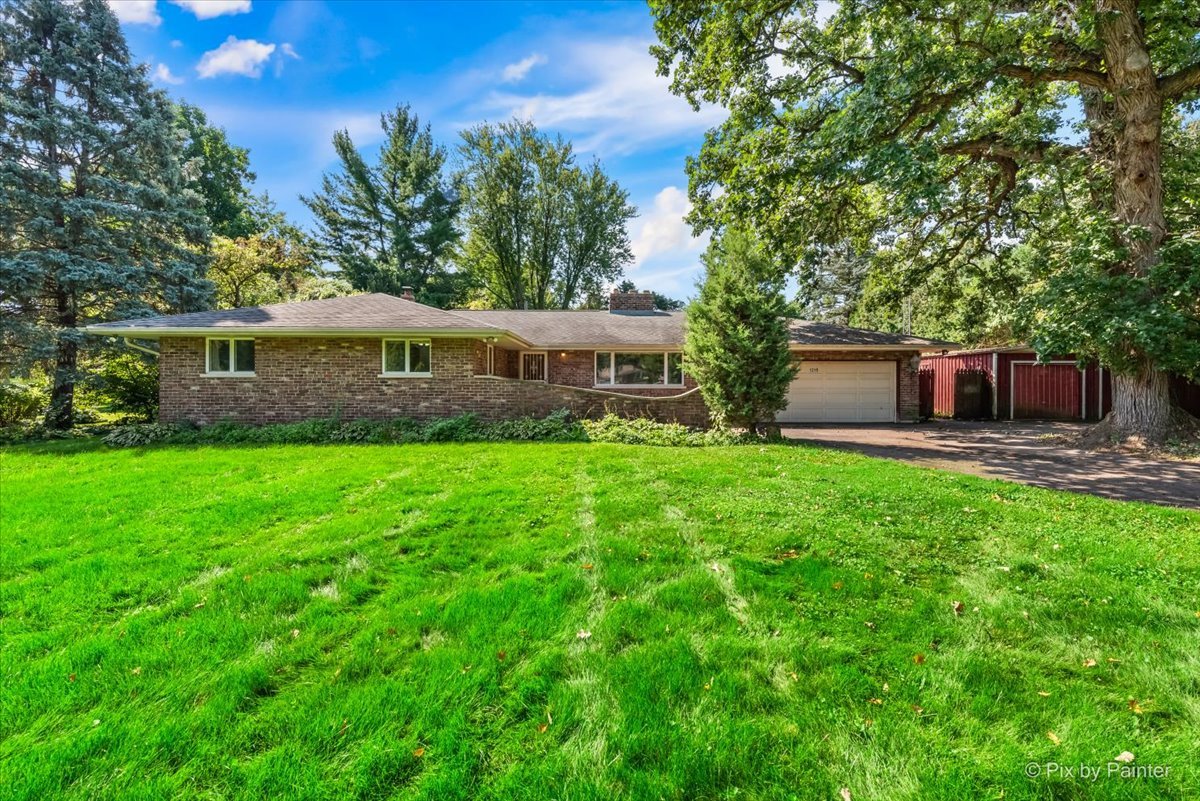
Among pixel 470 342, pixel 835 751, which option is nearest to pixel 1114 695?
pixel 835 751

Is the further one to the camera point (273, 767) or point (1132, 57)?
point (1132, 57)

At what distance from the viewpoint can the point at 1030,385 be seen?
16.8 metres

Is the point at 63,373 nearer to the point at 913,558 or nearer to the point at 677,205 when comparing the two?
the point at 677,205

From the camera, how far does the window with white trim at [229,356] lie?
12031 millimetres

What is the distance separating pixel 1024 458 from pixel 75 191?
2422cm

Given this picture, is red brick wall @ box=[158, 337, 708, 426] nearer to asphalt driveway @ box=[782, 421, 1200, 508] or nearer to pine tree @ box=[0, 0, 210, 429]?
pine tree @ box=[0, 0, 210, 429]

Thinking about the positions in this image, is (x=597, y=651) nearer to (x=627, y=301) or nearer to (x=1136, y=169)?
(x=1136, y=169)

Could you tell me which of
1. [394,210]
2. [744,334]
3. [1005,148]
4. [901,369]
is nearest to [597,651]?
[744,334]

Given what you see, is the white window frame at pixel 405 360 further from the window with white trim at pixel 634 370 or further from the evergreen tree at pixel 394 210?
the evergreen tree at pixel 394 210

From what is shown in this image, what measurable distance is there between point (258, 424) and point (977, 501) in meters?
14.2

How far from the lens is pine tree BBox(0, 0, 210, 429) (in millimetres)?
12422

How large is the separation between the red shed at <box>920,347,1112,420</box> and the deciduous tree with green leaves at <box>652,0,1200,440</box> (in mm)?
→ 5485

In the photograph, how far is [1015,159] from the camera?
11.5 meters

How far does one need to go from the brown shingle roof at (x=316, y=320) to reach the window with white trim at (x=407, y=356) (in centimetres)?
58
